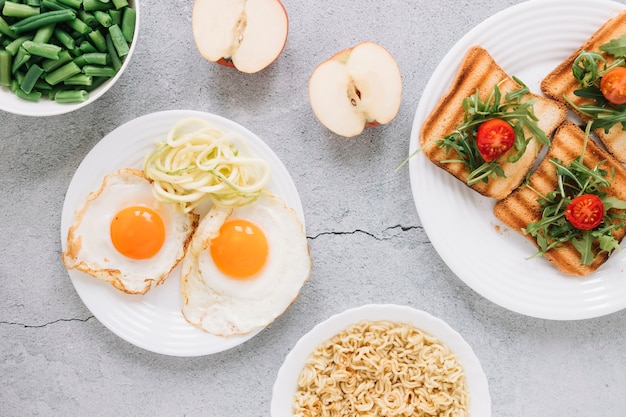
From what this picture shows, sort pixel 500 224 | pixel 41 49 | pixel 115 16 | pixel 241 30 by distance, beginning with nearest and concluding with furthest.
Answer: pixel 41 49, pixel 115 16, pixel 241 30, pixel 500 224

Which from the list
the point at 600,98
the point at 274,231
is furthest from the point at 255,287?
the point at 600,98

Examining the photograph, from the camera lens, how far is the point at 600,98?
2727 millimetres

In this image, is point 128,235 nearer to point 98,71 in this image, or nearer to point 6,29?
point 98,71

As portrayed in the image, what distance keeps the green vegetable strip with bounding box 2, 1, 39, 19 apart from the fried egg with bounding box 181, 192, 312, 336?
1.18 meters

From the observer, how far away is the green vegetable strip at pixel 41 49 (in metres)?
2.51

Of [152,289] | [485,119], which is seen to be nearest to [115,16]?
[152,289]

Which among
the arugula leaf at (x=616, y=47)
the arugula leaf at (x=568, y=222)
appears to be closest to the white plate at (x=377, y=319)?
the arugula leaf at (x=568, y=222)

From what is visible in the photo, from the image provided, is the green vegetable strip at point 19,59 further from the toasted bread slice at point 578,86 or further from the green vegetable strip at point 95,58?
the toasted bread slice at point 578,86

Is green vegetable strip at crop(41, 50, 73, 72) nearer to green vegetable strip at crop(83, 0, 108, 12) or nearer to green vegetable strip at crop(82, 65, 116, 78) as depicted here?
green vegetable strip at crop(82, 65, 116, 78)

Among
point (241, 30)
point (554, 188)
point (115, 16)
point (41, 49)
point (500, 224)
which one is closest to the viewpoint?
point (41, 49)

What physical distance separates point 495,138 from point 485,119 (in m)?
0.12

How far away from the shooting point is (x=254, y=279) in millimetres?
2861

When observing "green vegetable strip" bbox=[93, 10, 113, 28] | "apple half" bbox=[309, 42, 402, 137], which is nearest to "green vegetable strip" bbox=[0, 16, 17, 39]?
"green vegetable strip" bbox=[93, 10, 113, 28]

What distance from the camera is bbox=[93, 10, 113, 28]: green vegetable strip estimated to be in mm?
2564
